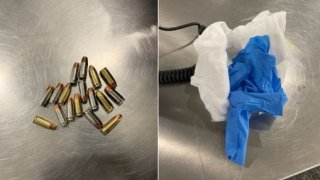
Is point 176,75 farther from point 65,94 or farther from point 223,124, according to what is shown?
point 65,94

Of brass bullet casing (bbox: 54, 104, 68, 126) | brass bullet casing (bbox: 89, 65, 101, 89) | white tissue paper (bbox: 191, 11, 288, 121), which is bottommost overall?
brass bullet casing (bbox: 54, 104, 68, 126)

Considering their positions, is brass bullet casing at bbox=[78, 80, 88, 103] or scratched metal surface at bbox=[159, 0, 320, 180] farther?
brass bullet casing at bbox=[78, 80, 88, 103]

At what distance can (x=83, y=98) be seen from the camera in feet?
2.18

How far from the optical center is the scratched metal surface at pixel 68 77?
0.61 m

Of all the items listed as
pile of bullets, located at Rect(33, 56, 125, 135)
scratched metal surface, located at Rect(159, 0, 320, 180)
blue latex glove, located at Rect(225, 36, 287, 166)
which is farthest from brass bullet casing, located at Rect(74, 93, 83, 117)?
blue latex glove, located at Rect(225, 36, 287, 166)

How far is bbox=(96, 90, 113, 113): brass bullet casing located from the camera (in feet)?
2.14

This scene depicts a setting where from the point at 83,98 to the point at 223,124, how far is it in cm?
29

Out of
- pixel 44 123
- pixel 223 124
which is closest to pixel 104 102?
pixel 44 123

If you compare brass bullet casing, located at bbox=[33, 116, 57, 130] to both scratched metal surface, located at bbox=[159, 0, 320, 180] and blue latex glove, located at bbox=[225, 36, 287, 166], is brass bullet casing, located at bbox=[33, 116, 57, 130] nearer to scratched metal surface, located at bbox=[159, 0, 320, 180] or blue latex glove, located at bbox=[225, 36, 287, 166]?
scratched metal surface, located at bbox=[159, 0, 320, 180]

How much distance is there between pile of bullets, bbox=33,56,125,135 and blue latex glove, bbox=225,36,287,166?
23 cm

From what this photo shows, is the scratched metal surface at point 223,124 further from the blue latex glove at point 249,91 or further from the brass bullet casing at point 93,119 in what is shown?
the brass bullet casing at point 93,119

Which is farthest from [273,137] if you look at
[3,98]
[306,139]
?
[3,98]

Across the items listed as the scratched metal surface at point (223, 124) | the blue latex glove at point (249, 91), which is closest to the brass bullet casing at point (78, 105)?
the scratched metal surface at point (223, 124)

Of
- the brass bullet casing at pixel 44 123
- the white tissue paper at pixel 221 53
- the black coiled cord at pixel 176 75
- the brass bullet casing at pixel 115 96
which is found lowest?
the brass bullet casing at pixel 44 123
